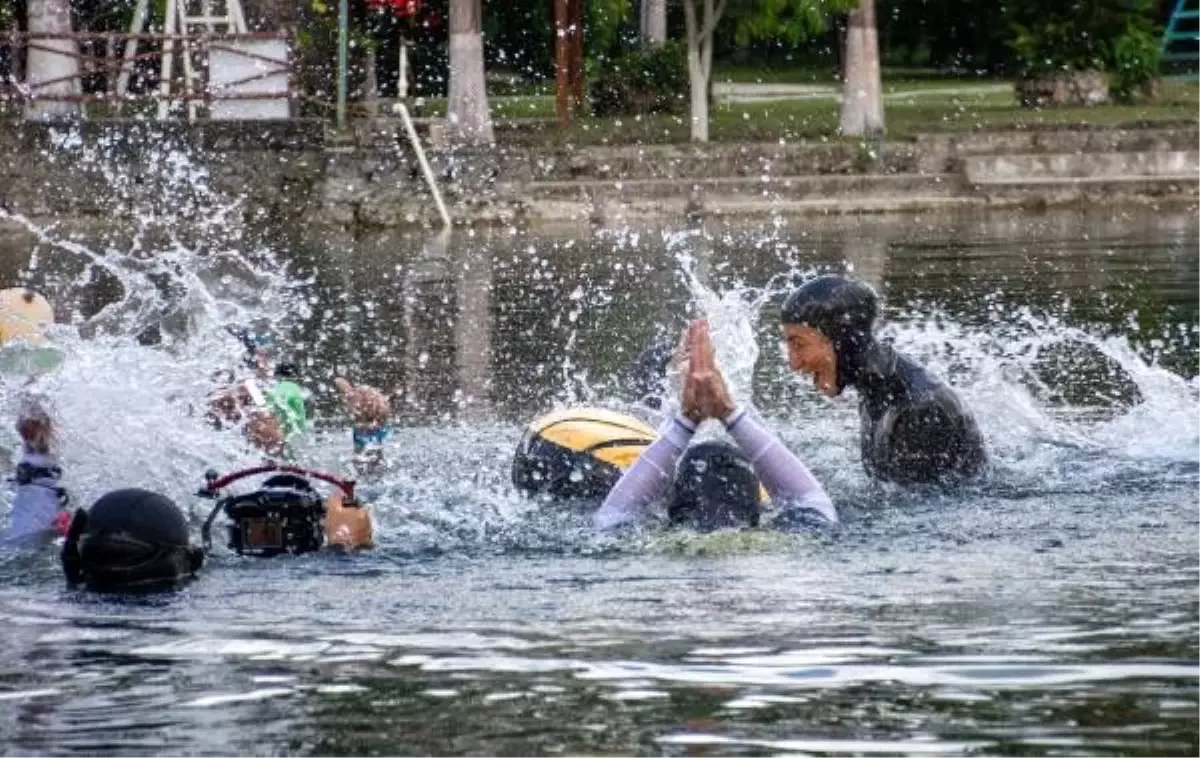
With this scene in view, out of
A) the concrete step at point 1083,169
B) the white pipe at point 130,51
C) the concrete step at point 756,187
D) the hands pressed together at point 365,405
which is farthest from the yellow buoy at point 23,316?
the concrete step at point 1083,169

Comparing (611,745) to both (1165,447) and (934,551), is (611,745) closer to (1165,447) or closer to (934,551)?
(934,551)

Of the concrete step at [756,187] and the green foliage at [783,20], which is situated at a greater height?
the green foliage at [783,20]

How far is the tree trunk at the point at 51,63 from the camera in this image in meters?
33.1

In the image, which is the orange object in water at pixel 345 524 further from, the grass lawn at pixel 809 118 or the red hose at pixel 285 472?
the grass lawn at pixel 809 118

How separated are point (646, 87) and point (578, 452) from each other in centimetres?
2788

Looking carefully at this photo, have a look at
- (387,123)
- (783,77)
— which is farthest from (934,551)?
(783,77)

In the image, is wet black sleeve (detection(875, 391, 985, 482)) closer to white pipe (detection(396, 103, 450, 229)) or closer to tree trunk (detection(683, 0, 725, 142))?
white pipe (detection(396, 103, 450, 229))

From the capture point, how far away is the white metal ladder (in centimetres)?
3309

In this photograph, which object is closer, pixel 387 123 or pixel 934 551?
pixel 934 551

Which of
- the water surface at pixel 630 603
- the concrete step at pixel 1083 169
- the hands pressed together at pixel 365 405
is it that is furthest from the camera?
the concrete step at pixel 1083 169

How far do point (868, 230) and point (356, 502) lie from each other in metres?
19.0

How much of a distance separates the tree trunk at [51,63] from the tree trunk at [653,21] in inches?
392

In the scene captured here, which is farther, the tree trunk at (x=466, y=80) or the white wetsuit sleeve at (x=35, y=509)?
the tree trunk at (x=466, y=80)

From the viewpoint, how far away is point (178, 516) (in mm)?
10000
